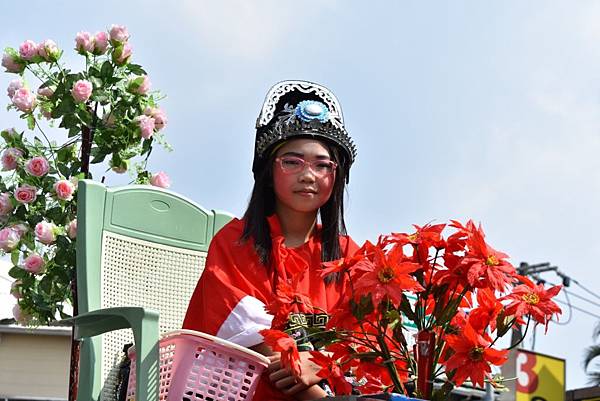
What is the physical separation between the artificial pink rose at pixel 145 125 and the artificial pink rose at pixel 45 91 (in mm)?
455

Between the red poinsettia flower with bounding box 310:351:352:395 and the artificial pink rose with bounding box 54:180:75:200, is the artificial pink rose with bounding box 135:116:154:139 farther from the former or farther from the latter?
the red poinsettia flower with bounding box 310:351:352:395

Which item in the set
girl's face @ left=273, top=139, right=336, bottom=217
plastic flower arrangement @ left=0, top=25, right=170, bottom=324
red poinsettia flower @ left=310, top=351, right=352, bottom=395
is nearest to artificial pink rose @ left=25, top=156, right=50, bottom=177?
plastic flower arrangement @ left=0, top=25, right=170, bottom=324

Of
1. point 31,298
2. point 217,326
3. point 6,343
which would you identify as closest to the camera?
point 217,326

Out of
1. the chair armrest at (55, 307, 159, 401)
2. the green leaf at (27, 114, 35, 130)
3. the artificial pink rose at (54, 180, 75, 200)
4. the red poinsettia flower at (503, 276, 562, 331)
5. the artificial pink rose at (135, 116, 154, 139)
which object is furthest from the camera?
the green leaf at (27, 114, 35, 130)

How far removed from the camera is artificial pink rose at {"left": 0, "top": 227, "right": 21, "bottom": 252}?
4.74 meters

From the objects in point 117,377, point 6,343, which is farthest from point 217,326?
point 6,343

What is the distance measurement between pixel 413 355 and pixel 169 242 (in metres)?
1.49

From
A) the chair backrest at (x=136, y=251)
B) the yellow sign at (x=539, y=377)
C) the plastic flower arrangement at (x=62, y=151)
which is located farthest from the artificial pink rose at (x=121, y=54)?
the yellow sign at (x=539, y=377)

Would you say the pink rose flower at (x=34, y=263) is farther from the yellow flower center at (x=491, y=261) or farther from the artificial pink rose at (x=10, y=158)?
the yellow flower center at (x=491, y=261)

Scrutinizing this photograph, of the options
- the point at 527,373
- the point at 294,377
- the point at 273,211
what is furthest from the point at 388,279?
the point at 527,373

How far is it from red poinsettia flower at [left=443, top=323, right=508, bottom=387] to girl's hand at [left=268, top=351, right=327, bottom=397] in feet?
1.48

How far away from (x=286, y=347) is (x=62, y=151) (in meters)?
2.81

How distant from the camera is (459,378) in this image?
89.6 inches

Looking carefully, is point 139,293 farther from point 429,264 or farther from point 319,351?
point 429,264
